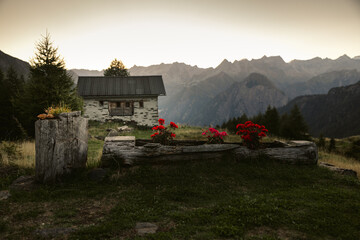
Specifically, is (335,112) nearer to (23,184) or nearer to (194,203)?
(194,203)

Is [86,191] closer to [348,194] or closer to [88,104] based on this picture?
Result: [348,194]

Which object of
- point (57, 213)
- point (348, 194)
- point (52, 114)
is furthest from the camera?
point (52, 114)

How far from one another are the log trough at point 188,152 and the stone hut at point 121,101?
16655mm

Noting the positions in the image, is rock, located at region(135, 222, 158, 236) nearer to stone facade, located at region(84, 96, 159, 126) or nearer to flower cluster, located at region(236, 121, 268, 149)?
flower cluster, located at region(236, 121, 268, 149)

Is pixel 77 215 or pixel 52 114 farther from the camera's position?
pixel 52 114

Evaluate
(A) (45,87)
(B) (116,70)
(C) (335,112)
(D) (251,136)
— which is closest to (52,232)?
(D) (251,136)

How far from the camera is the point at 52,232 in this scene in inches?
147

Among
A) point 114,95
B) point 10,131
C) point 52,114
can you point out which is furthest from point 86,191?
point 114,95

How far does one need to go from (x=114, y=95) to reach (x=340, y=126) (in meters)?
130

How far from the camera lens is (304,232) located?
375cm

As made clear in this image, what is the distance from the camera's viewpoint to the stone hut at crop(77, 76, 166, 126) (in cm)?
2408

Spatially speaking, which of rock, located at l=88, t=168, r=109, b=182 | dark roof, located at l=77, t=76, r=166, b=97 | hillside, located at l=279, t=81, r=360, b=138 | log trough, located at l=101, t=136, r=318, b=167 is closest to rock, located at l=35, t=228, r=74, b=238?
rock, located at l=88, t=168, r=109, b=182

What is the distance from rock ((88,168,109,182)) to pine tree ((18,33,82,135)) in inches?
254

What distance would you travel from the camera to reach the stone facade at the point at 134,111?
79.0 ft
